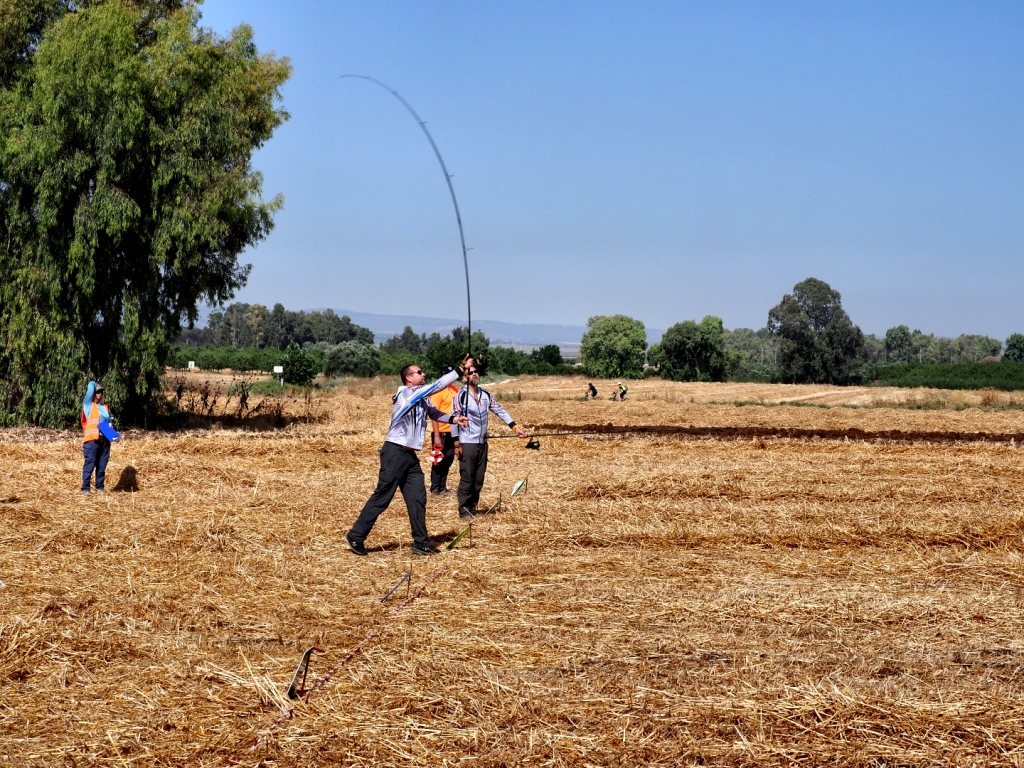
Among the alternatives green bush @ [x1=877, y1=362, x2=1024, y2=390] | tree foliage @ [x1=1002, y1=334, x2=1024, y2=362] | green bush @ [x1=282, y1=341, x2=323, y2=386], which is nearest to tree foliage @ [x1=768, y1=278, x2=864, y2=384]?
green bush @ [x1=877, y1=362, x2=1024, y2=390]

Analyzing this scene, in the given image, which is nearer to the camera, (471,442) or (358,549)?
(358,549)

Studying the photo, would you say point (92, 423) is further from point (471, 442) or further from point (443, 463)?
point (471, 442)

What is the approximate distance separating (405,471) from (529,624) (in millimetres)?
3254

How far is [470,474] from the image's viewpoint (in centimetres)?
1272

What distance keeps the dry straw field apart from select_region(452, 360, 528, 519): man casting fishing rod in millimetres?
381

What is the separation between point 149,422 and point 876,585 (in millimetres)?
22569

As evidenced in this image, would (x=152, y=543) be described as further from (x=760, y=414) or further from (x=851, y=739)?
(x=760, y=414)

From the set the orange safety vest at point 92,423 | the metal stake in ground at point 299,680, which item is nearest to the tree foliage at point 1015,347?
the orange safety vest at point 92,423

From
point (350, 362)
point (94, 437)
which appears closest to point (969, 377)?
point (350, 362)

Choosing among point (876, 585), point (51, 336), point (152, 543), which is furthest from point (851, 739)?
point (51, 336)

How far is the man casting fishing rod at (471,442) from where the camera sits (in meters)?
12.7

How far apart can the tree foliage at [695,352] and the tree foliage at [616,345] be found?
7.62 m

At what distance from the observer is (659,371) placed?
9900 cm

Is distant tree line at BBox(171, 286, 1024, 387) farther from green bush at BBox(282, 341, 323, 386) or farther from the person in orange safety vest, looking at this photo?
the person in orange safety vest
